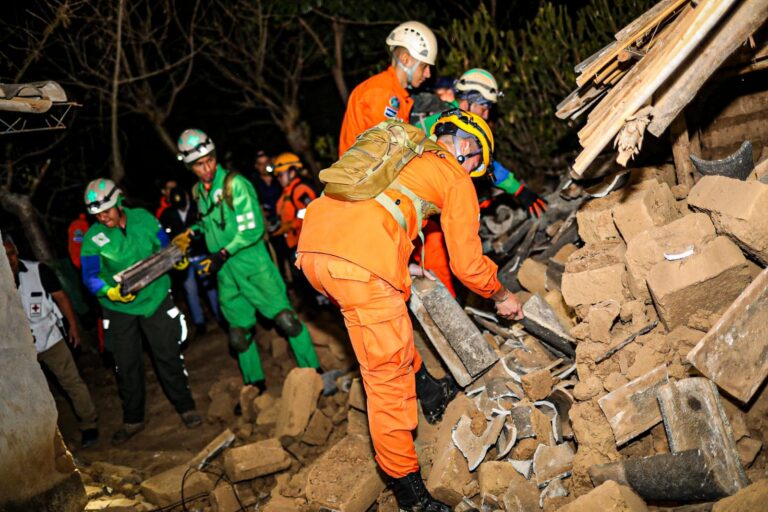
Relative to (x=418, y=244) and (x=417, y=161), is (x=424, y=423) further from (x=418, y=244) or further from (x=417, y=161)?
(x=417, y=161)

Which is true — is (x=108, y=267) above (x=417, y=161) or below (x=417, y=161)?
below

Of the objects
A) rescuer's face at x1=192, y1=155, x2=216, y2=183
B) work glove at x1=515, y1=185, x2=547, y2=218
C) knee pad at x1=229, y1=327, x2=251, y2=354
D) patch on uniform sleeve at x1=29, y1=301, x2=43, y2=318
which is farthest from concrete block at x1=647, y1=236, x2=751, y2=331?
patch on uniform sleeve at x1=29, y1=301, x2=43, y2=318

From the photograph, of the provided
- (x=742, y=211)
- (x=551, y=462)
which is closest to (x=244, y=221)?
(x=551, y=462)

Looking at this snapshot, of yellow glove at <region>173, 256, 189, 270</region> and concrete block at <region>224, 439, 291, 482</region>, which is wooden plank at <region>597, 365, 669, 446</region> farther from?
yellow glove at <region>173, 256, 189, 270</region>

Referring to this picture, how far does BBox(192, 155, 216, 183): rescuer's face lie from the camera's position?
566cm

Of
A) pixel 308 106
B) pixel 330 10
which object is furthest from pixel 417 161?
pixel 308 106

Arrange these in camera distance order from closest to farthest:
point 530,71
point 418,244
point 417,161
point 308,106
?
point 417,161, point 418,244, point 530,71, point 308,106

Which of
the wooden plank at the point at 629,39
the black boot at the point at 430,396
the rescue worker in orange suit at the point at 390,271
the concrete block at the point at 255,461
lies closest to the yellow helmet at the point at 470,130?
the rescue worker in orange suit at the point at 390,271

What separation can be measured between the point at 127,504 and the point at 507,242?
3.88m

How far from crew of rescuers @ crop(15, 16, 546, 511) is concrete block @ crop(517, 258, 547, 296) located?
2.07 feet

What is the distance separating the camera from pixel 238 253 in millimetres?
5672

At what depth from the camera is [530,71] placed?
6.73 m

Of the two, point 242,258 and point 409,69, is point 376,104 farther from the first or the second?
point 242,258

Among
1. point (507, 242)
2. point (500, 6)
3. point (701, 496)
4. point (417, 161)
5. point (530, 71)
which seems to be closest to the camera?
point (701, 496)
